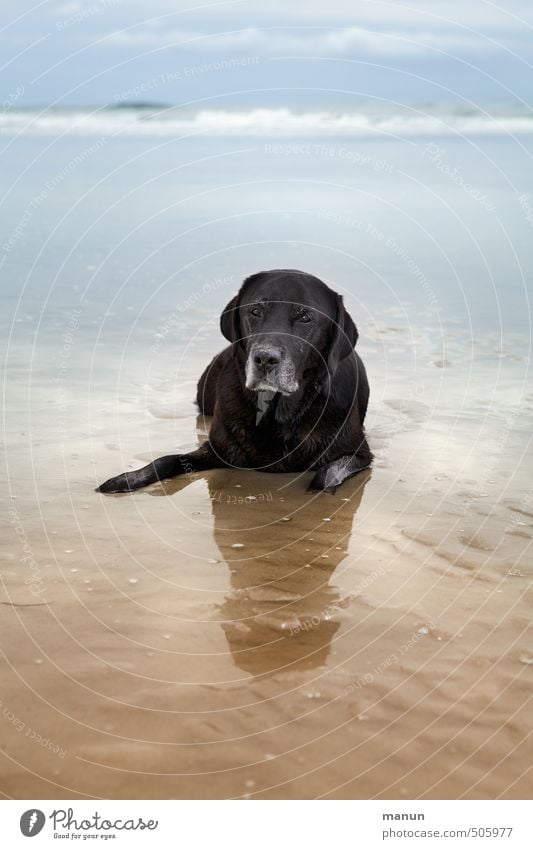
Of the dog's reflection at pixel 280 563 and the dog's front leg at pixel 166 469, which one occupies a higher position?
the dog's front leg at pixel 166 469

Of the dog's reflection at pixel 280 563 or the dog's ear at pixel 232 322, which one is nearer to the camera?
the dog's reflection at pixel 280 563

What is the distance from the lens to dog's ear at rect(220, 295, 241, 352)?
5.98m

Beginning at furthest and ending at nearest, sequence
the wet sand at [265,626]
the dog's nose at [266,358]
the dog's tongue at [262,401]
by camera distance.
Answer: the dog's tongue at [262,401] → the dog's nose at [266,358] → the wet sand at [265,626]

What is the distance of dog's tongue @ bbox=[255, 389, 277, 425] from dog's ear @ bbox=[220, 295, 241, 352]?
0.44m


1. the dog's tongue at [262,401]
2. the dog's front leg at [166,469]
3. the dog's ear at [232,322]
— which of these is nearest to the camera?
the dog's front leg at [166,469]

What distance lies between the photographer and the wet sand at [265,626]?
305 centimetres

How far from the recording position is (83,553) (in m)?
4.64

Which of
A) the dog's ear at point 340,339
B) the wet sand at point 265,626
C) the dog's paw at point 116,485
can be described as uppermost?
the dog's ear at point 340,339

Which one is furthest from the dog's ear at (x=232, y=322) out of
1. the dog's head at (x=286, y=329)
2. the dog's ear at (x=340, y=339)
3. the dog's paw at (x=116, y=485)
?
the dog's paw at (x=116, y=485)

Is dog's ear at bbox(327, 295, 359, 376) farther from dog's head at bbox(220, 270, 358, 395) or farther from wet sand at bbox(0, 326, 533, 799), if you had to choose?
wet sand at bbox(0, 326, 533, 799)

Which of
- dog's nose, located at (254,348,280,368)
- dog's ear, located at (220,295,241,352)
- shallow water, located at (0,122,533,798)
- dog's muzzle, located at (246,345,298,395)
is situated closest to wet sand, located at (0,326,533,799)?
shallow water, located at (0,122,533,798)

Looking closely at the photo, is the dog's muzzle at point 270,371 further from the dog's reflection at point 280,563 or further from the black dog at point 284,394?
the dog's reflection at point 280,563

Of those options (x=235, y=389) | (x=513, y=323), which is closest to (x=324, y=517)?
(x=235, y=389)

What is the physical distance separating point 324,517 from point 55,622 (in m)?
1.83
